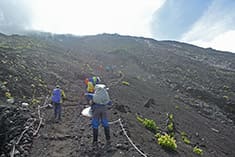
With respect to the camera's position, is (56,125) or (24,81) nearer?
(56,125)

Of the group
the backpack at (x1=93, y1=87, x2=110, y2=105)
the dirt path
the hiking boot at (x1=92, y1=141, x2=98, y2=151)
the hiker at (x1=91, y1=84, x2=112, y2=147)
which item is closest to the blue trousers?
the hiker at (x1=91, y1=84, x2=112, y2=147)

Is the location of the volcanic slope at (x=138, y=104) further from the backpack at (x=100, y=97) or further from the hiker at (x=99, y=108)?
the backpack at (x=100, y=97)

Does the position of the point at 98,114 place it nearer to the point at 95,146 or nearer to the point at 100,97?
the point at 100,97

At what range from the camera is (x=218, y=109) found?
39.5m

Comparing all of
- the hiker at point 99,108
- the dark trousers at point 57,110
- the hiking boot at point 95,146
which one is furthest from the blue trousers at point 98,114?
the dark trousers at point 57,110

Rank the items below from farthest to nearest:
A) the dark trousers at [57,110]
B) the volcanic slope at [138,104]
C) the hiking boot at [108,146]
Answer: the dark trousers at [57,110] → the volcanic slope at [138,104] → the hiking boot at [108,146]

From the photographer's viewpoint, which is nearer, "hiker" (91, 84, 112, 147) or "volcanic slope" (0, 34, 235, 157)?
"hiker" (91, 84, 112, 147)

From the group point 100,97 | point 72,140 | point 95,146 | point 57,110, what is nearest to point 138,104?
point 57,110

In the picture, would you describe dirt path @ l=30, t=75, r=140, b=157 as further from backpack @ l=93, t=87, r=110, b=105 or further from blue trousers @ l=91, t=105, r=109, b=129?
backpack @ l=93, t=87, r=110, b=105

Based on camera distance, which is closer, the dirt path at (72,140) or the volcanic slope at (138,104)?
the dirt path at (72,140)

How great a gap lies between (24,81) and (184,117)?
1313cm

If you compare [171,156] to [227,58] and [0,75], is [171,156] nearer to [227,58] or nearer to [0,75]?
[0,75]

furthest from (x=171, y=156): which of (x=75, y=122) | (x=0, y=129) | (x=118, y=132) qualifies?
(x=0, y=129)

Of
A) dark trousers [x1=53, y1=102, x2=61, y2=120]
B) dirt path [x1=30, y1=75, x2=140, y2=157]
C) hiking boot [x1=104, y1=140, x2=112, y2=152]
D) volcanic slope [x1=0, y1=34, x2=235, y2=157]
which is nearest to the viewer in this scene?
hiking boot [x1=104, y1=140, x2=112, y2=152]
